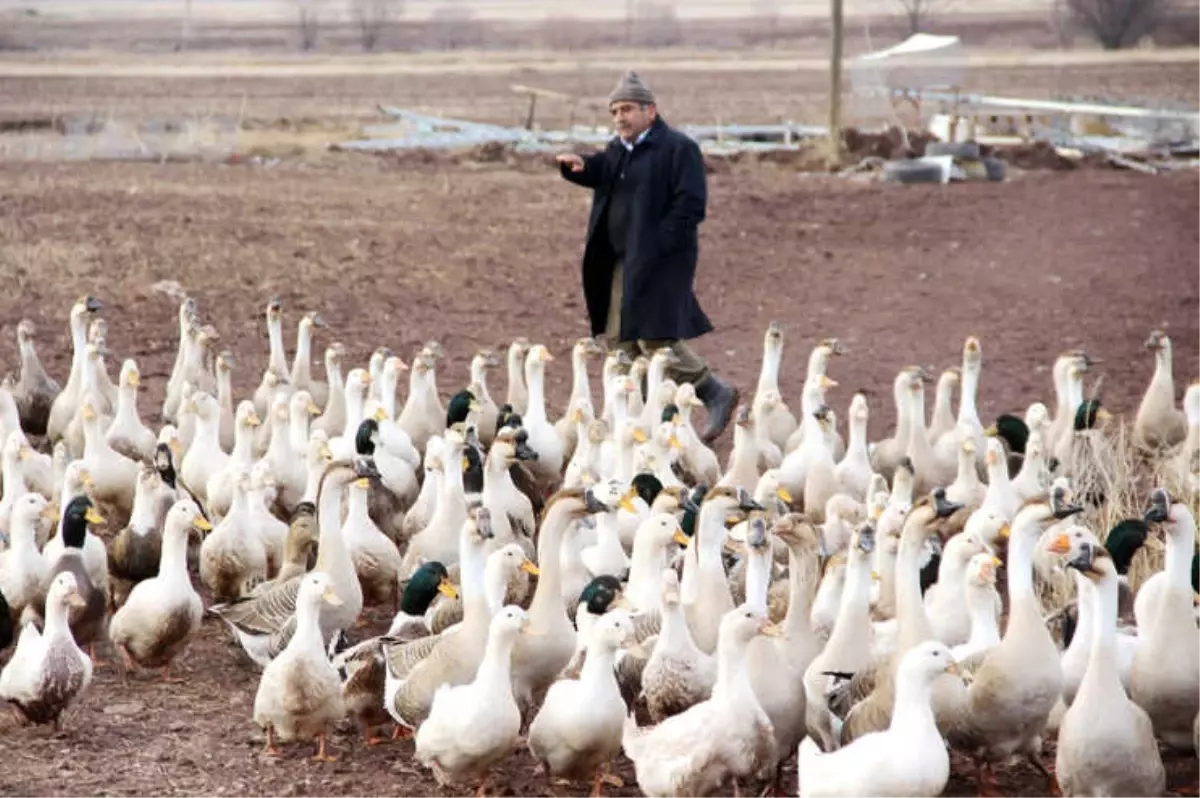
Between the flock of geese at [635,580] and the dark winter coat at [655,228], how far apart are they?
2.07 feet

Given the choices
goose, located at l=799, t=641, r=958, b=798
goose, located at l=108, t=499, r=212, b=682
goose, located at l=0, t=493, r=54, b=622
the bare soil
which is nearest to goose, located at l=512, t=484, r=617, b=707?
the bare soil

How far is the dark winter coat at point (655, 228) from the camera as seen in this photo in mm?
12852

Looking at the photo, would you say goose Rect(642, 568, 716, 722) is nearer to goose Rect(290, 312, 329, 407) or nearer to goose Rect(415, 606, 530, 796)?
goose Rect(415, 606, 530, 796)

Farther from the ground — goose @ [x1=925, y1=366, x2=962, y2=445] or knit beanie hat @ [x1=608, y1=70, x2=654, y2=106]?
knit beanie hat @ [x1=608, y1=70, x2=654, y2=106]

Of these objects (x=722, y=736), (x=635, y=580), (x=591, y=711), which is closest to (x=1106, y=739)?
(x=722, y=736)

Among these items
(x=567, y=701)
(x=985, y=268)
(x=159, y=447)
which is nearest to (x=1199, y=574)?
(x=567, y=701)

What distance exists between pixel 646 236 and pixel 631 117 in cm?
83

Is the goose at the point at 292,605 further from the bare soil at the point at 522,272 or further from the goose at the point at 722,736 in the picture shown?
the goose at the point at 722,736

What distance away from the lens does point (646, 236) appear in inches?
510

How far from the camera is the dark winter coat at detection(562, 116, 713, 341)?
42.2 ft

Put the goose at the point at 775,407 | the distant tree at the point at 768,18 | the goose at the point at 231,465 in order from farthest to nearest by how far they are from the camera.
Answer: the distant tree at the point at 768,18 < the goose at the point at 775,407 < the goose at the point at 231,465

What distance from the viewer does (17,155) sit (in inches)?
1126

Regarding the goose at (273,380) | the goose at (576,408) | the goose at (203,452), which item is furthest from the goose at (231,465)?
the goose at (576,408)

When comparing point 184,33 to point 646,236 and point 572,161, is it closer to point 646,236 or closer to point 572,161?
point 646,236
